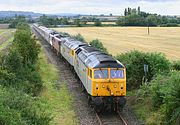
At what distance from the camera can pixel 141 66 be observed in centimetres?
2570

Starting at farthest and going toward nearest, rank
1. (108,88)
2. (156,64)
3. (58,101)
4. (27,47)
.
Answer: (27,47) → (156,64) → (58,101) → (108,88)

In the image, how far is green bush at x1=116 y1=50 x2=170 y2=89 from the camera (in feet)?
80.6

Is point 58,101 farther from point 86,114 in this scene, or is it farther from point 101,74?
point 101,74

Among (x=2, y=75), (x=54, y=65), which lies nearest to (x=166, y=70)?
(x=2, y=75)

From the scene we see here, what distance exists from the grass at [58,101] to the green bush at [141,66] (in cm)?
450

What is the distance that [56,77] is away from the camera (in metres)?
33.1

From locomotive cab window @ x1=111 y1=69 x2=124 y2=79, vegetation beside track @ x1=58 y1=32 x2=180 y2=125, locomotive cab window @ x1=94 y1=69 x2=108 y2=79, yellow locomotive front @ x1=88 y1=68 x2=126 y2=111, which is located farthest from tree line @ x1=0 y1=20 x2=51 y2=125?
vegetation beside track @ x1=58 y1=32 x2=180 y2=125

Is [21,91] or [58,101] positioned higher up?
[21,91]

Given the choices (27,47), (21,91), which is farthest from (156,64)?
(27,47)

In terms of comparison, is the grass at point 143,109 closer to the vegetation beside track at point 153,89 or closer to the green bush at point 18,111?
the vegetation beside track at point 153,89

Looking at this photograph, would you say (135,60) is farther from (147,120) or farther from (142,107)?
(147,120)

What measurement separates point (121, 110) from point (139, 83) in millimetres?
5159

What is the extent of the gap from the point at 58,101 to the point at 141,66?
6.32m

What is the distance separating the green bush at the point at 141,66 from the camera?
80.6 feet
